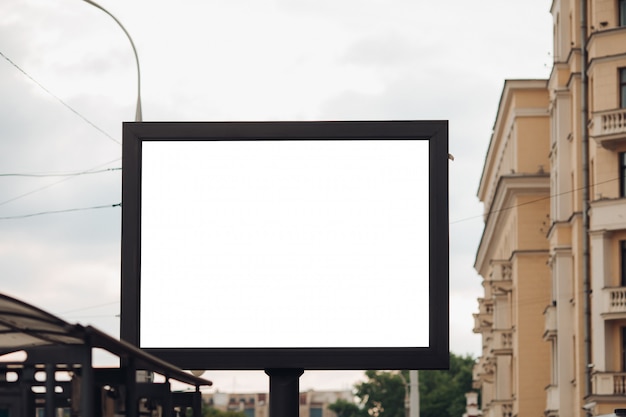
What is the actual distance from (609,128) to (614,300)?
567cm

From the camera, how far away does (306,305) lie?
28.8ft

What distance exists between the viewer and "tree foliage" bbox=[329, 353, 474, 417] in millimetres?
138125

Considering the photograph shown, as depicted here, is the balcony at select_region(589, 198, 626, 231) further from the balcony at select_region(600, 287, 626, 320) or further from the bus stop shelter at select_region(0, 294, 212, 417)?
the bus stop shelter at select_region(0, 294, 212, 417)

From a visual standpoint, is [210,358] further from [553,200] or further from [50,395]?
[553,200]

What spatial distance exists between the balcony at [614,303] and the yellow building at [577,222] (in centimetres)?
3

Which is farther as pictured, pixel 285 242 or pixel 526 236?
pixel 526 236

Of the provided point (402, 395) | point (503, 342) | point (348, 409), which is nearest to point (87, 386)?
point (503, 342)

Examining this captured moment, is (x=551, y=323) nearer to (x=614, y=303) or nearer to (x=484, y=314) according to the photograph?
(x=614, y=303)

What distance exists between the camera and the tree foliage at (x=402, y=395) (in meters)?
138

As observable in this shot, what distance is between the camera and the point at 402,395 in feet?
457

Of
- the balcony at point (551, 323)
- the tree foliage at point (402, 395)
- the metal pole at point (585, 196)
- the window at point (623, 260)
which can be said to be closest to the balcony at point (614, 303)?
the window at point (623, 260)

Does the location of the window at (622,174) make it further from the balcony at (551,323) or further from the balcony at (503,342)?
the balcony at (503,342)

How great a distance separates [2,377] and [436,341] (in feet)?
8.51

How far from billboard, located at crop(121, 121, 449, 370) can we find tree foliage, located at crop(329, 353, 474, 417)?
127592 millimetres
